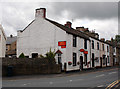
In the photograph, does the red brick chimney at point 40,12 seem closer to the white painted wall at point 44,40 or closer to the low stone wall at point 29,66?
the white painted wall at point 44,40

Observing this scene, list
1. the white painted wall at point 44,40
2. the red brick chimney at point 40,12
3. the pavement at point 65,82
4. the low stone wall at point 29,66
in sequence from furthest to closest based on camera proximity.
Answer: the red brick chimney at point 40,12
the white painted wall at point 44,40
the low stone wall at point 29,66
the pavement at point 65,82

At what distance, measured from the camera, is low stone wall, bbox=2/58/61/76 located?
21.0 m

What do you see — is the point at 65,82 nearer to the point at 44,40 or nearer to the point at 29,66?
the point at 29,66

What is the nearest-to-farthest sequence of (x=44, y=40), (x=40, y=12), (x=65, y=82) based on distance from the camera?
(x=65, y=82) → (x=44, y=40) → (x=40, y=12)

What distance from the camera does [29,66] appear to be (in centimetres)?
2141

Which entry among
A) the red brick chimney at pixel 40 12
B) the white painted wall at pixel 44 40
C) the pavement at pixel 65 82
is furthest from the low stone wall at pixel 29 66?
the red brick chimney at pixel 40 12

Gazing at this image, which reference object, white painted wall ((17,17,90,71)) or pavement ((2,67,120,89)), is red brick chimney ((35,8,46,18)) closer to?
white painted wall ((17,17,90,71))

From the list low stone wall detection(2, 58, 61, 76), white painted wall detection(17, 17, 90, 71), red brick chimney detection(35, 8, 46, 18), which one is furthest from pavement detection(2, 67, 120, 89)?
red brick chimney detection(35, 8, 46, 18)

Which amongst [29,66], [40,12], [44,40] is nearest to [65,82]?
[29,66]

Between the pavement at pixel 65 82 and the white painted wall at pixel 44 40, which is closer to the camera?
the pavement at pixel 65 82

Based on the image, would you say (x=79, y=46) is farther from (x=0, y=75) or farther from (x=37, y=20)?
(x=0, y=75)

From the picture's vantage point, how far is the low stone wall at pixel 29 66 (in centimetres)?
2100

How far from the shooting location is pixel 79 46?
29.1 meters

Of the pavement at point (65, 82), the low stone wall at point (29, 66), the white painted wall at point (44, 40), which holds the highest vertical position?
the white painted wall at point (44, 40)
